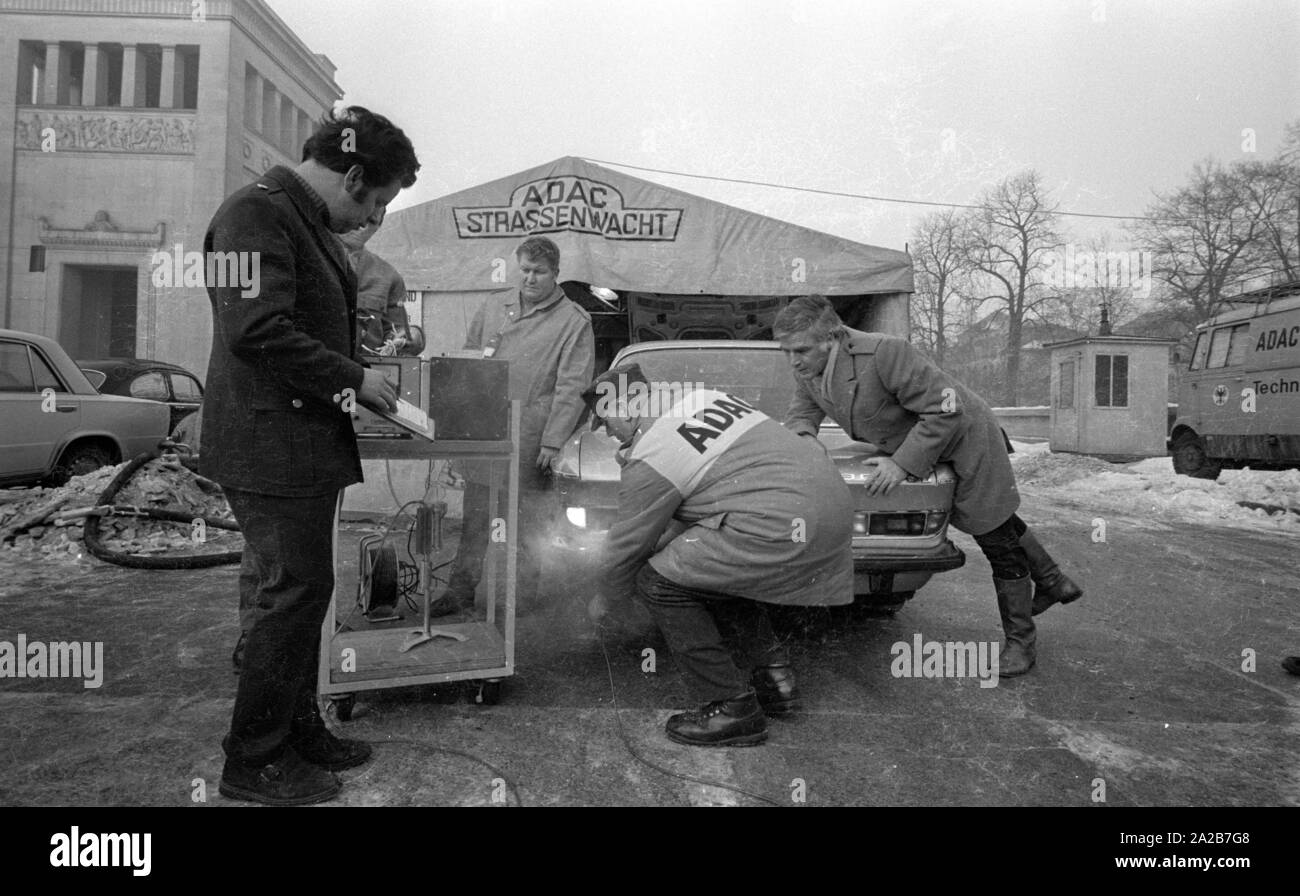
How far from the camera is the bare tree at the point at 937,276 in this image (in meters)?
30.0

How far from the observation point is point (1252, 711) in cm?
307

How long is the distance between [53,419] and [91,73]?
23.9m

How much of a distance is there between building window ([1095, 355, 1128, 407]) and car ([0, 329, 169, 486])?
62.5ft

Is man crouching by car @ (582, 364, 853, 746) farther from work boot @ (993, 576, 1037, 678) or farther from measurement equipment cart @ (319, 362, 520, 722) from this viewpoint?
work boot @ (993, 576, 1037, 678)

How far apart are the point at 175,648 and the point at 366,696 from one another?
119 cm

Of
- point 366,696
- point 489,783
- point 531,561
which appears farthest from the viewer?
point 531,561

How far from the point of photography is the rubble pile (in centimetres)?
559

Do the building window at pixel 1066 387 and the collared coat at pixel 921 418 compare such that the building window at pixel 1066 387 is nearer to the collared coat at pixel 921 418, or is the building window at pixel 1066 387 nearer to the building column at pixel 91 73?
the collared coat at pixel 921 418

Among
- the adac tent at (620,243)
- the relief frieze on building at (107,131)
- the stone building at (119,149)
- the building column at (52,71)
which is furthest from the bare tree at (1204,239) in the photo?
the building column at (52,71)

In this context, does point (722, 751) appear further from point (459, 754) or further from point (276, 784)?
point (276, 784)

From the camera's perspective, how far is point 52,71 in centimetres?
2419

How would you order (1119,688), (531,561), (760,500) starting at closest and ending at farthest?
(760,500) < (1119,688) < (531,561)

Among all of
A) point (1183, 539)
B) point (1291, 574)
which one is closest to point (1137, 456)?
point (1183, 539)
